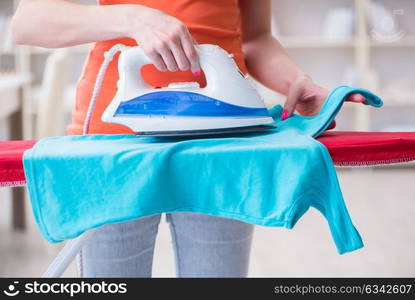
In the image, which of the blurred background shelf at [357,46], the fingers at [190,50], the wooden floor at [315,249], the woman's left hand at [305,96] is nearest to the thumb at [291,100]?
the woman's left hand at [305,96]

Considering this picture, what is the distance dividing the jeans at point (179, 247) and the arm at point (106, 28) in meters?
0.30

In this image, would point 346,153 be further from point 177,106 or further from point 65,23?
point 65,23

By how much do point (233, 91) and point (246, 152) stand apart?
0.78 feet

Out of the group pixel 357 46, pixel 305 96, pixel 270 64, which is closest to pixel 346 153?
pixel 305 96

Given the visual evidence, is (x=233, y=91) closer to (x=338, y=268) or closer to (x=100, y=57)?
(x=100, y=57)

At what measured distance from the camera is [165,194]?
2.20 ft

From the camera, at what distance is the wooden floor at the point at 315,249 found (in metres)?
2.32

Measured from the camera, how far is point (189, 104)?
32.8 inches

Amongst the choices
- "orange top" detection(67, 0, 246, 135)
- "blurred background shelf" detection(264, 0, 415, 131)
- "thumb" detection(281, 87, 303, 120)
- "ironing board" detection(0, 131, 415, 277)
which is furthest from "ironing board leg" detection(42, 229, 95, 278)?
"blurred background shelf" detection(264, 0, 415, 131)

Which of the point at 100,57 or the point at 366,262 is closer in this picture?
the point at 100,57

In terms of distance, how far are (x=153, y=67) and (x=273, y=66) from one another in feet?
0.73

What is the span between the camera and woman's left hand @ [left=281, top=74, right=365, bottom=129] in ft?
3.10

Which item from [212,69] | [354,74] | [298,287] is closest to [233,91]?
[212,69]

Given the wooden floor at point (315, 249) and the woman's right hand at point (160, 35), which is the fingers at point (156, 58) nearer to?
the woman's right hand at point (160, 35)
